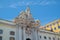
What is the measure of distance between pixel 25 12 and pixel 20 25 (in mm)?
7190

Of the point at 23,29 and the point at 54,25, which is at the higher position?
the point at 54,25

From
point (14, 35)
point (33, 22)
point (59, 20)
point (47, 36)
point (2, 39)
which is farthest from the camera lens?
point (59, 20)

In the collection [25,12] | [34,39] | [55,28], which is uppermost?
[25,12]

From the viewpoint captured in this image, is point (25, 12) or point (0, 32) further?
point (25, 12)

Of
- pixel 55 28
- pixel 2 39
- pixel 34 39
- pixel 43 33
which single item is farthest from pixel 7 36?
pixel 55 28

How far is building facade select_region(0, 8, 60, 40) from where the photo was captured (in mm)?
44844

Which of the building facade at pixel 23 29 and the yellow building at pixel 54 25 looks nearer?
the building facade at pixel 23 29

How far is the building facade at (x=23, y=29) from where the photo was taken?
4484 centimetres

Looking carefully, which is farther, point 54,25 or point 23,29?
point 54,25

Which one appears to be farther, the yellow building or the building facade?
the yellow building

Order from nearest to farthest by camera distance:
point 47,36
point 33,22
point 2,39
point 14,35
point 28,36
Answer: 1. point 2,39
2. point 14,35
3. point 28,36
4. point 33,22
5. point 47,36

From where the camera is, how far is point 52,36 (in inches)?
2381

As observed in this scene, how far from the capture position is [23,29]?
4916 cm

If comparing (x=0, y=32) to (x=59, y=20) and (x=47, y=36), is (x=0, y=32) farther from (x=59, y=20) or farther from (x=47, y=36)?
(x=59, y=20)
